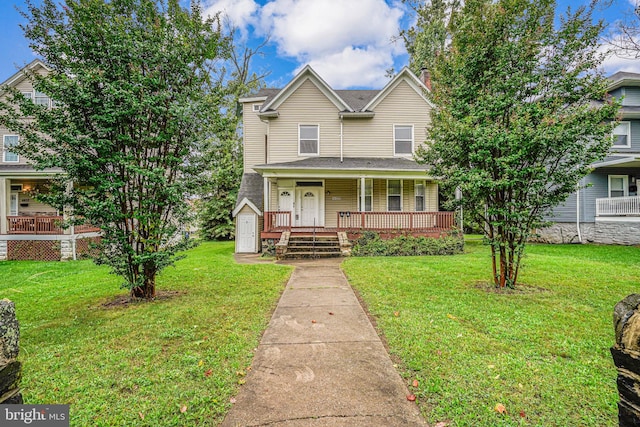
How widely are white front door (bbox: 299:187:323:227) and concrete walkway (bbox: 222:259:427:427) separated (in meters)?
9.94

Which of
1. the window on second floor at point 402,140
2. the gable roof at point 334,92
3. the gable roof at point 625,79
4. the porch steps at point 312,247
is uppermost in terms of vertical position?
the gable roof at point 625,79

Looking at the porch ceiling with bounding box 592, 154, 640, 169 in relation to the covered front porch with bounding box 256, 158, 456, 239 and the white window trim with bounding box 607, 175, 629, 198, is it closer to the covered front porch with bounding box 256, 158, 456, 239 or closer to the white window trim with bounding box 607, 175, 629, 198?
the white window trim with bounding box 607, 175, 629, 198

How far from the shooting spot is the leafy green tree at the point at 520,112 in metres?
5.40

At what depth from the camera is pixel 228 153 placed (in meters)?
22.2

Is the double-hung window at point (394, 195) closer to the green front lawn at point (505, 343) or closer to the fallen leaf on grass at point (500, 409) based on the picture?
the green front lawn at point (505, 343)

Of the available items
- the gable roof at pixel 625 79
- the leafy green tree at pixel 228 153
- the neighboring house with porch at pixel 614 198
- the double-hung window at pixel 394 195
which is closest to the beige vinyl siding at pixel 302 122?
the leafy green tree at pixel 228 153

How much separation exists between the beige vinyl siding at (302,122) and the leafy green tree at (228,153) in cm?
222

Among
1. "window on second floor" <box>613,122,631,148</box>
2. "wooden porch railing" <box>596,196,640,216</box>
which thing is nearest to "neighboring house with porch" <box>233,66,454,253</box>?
"wooden porch railing" <box>596,196,640,216</box>

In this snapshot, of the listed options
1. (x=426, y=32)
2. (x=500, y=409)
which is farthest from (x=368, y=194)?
(x=426, y=32)

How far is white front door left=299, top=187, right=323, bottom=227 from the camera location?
15.0 m

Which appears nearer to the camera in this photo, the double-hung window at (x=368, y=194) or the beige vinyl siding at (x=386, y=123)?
the double-hung window at (x=368, y=194)

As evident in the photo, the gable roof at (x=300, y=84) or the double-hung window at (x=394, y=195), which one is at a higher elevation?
the gable roof at (x=300, y=84)

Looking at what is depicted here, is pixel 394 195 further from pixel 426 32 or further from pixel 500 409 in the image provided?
pixel 426 32

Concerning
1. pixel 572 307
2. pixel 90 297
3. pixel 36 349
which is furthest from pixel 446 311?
pixel 90 297
